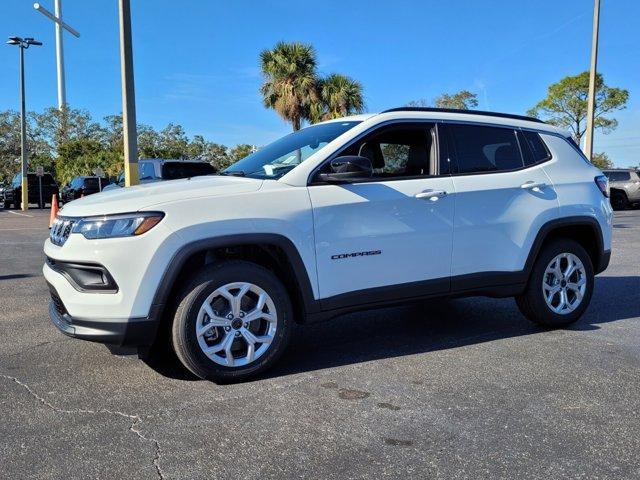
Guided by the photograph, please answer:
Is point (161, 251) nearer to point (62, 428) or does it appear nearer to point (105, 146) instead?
point (62, 428)

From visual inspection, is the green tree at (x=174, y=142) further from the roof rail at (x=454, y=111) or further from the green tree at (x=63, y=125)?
the roof rail at (x=454, y=111)

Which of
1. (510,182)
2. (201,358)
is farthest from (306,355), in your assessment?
(510,182)

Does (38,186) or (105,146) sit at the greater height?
(105,146)

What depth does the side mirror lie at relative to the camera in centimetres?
394

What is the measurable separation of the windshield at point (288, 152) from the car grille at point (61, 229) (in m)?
1.31

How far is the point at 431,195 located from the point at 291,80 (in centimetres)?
2222

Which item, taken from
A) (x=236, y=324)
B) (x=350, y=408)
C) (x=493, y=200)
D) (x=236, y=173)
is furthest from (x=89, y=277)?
(x=493, y=200)

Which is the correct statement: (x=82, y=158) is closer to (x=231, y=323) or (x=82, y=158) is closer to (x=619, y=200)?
(x=619, y=200)

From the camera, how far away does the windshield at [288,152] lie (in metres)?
4.27

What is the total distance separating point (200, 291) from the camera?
143 inches

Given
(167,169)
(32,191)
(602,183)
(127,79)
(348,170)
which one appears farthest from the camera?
(32,191)

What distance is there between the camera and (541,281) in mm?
5012

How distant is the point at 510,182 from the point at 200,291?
2709 mm

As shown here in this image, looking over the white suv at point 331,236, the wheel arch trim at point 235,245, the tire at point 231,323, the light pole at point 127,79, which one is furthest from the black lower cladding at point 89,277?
the light pole at point 127,79
